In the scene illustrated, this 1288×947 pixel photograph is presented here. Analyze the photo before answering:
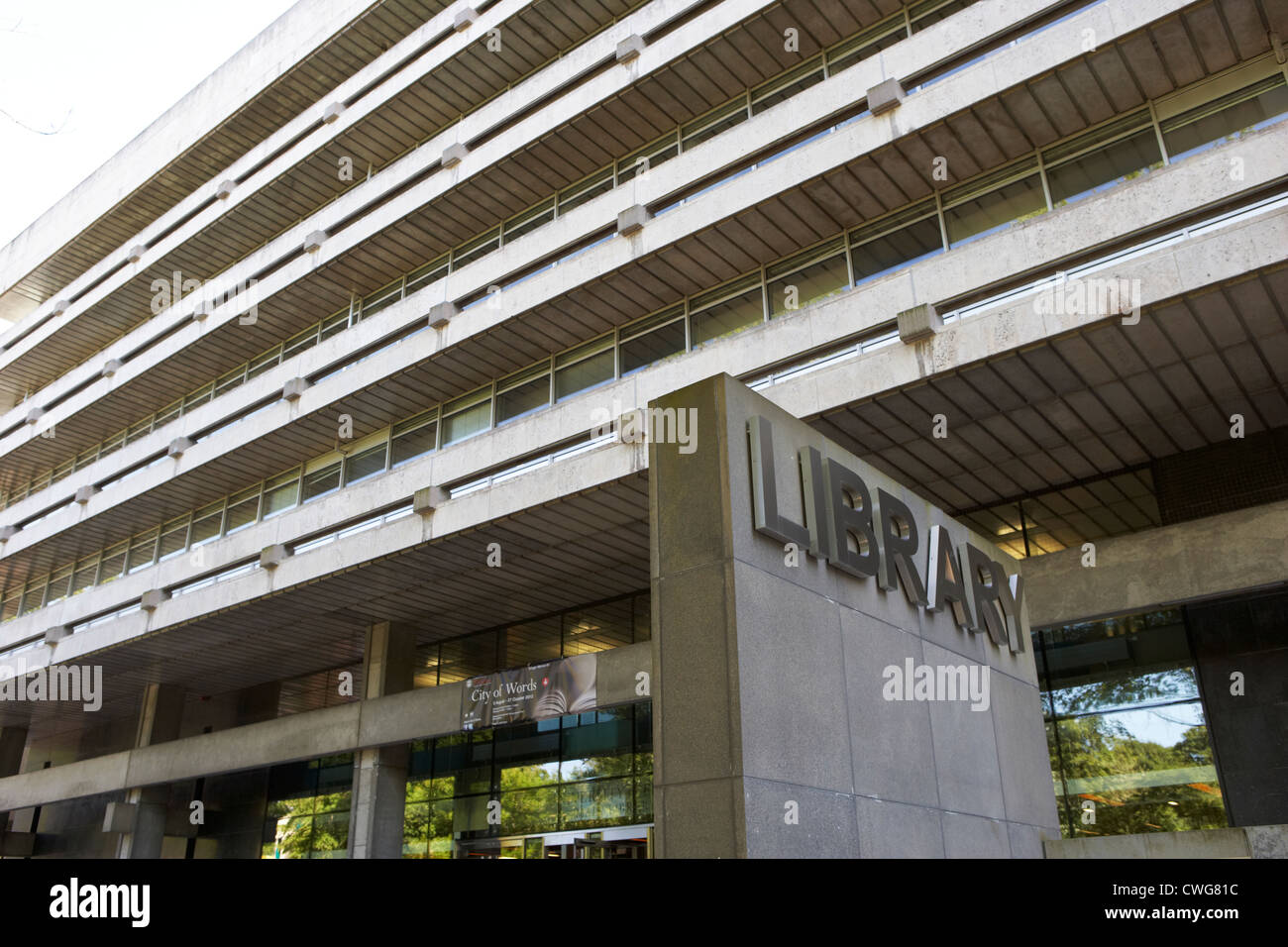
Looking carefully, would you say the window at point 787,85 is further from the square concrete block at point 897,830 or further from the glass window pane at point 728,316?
the square concrete block at point 897,830

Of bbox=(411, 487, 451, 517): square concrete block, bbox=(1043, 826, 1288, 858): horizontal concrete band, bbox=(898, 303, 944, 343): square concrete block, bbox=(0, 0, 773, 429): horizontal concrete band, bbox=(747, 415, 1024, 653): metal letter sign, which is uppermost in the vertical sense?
bbox=(0, 0, 773, 429): horizontal concrete band

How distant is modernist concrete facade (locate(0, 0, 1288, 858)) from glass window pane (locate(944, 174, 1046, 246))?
0.22 feet

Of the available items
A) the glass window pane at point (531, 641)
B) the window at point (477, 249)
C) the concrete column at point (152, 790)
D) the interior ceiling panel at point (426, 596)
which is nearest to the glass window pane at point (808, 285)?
the interior ceiling panel at point (426, 596)

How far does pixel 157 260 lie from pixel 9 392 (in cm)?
1285

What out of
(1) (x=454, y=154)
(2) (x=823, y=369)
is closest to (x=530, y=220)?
(1) (x=454, y=154)

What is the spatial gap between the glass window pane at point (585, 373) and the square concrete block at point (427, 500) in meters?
3.26

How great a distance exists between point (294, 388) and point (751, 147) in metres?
13.2

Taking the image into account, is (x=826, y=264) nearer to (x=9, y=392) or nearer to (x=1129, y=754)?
(x=1129, y=754)

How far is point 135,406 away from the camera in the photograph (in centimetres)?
3256

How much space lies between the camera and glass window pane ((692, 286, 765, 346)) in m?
19.4

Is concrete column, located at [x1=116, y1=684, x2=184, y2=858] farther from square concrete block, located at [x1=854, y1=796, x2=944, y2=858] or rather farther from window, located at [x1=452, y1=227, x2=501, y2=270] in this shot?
square concrete block, located at [x1=854, y1=796, x2=944, y2=858]

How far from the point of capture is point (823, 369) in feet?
55.4

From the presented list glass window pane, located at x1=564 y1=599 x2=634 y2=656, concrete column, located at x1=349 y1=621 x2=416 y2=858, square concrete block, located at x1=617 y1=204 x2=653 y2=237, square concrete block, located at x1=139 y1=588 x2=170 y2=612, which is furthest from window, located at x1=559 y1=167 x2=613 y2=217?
square concrete block, located at x1=139 y1=588 x2=170 y2=612

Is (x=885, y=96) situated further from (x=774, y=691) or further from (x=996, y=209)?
(x=774, y=691)
